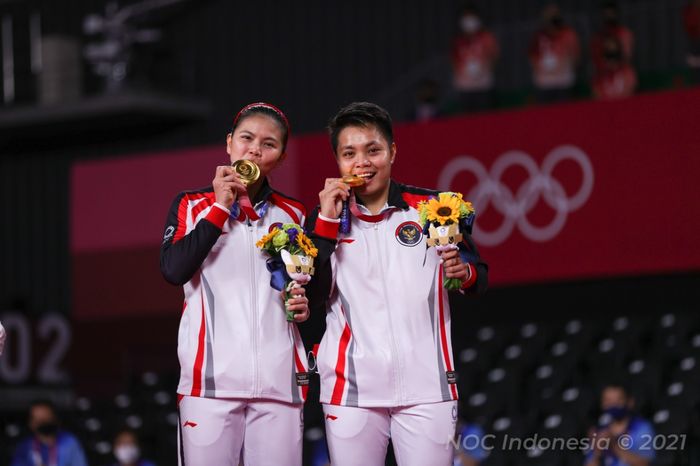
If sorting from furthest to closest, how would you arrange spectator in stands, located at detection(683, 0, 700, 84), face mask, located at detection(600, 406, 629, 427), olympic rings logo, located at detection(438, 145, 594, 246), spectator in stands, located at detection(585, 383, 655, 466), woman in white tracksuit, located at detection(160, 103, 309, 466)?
spectator in stands, located at detection(683, 0, 700, 84), olympic rings logo, located at detection(438, 145, 594, 246), face mask, located at detection(600, 406, 629, 427), spectator in stands, located at detection(585, 383, 655, 466), woman in white tracksuit, located at detection(160, 103, 309, 466)

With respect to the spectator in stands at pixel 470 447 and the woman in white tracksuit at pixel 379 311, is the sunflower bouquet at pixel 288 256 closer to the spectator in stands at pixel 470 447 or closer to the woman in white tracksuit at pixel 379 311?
the woman in white tracksuit at pixel 379 311

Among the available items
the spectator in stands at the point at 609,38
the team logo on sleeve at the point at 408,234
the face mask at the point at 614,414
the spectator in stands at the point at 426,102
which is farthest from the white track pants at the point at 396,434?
the spectator in stands at the point at 426,102

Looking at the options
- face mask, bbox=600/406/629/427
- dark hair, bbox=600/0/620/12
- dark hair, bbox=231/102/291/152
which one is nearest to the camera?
dark hair, bbox=231/102/291/152

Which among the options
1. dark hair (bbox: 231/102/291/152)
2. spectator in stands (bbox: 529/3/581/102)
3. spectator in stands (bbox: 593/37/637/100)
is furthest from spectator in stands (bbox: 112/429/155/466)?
dark hair (bbox: 231/102/291/152)

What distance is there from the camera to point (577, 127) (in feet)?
33.1

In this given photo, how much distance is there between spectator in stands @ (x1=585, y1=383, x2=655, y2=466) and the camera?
7.47 meters

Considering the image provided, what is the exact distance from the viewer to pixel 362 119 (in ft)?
14.1

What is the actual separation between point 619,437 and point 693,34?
4309 mm

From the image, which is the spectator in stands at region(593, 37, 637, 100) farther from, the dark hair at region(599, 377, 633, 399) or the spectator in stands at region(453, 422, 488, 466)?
the spectator in stands at region(453, 422, 488, 466)

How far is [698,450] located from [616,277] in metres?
2.14

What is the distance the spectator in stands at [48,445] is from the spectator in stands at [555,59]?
5001 mm

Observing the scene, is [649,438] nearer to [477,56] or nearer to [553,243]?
[553,243]

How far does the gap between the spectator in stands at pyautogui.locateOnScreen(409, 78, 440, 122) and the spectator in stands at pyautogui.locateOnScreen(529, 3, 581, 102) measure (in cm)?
114

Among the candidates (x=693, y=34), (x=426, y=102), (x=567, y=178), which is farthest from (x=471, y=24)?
(x=567, y=178)
